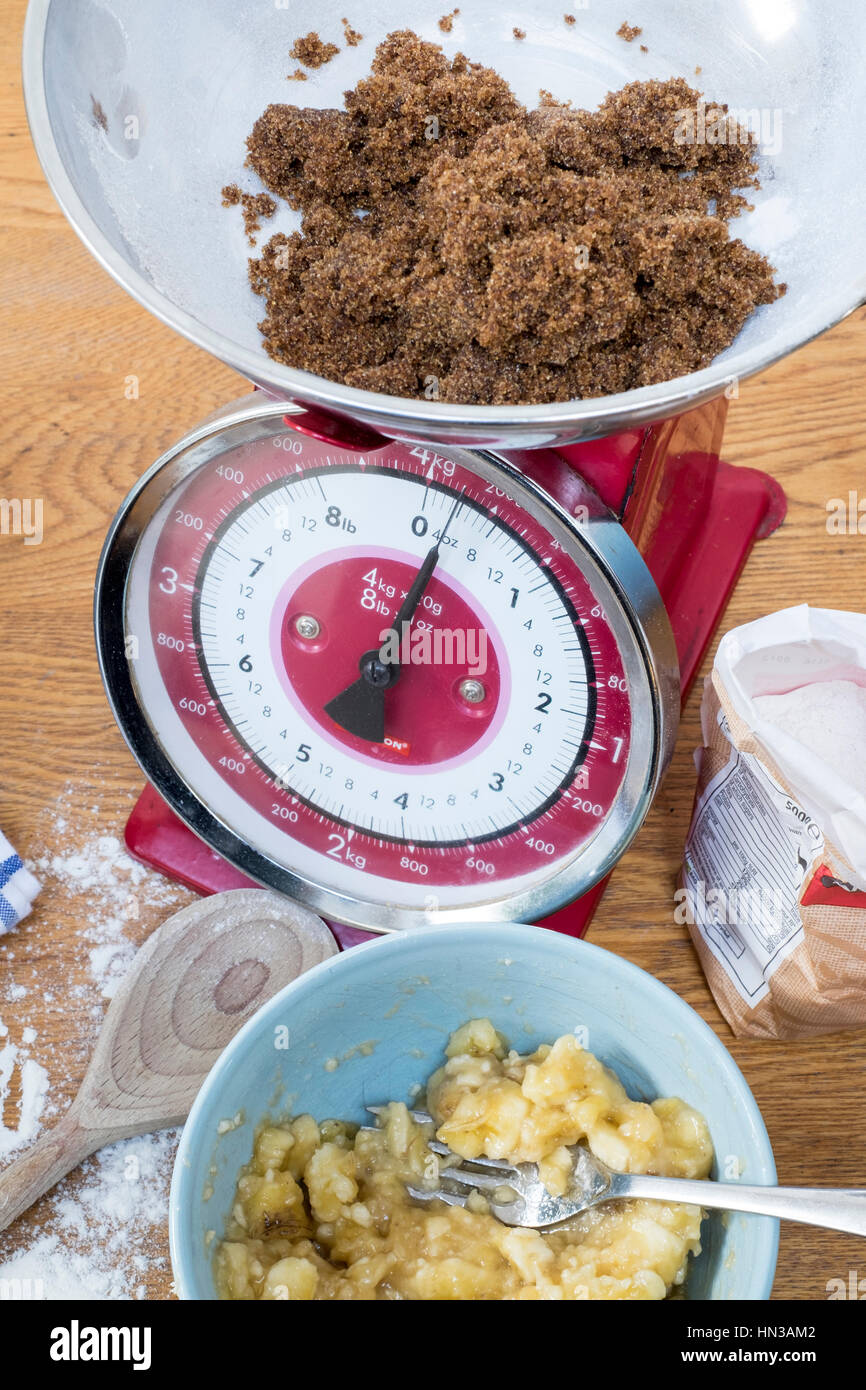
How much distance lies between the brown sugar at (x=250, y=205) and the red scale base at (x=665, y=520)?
141mm

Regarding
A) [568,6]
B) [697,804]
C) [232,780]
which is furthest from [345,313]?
[697,804]

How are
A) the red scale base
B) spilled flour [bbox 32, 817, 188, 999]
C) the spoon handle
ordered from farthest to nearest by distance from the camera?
spilled flour [bbox 32, 817, 188, 999] < the spoon handle < the red scale base

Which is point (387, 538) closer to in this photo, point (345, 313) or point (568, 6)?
point (345, 313)

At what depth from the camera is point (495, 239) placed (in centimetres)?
61

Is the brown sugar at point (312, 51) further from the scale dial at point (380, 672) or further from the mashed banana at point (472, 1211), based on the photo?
the mashed banana at point (472, 1211)

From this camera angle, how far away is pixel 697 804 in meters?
1.05

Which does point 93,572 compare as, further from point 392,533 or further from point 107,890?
point 392,533

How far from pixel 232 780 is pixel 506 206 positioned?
1.61ft

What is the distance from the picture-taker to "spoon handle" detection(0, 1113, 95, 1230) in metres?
0.96

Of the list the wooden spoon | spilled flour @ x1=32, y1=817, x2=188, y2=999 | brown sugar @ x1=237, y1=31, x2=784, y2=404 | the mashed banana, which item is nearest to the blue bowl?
the mashed banana

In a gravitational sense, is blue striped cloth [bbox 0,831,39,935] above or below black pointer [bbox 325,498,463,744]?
below

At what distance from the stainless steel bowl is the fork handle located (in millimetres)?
480
